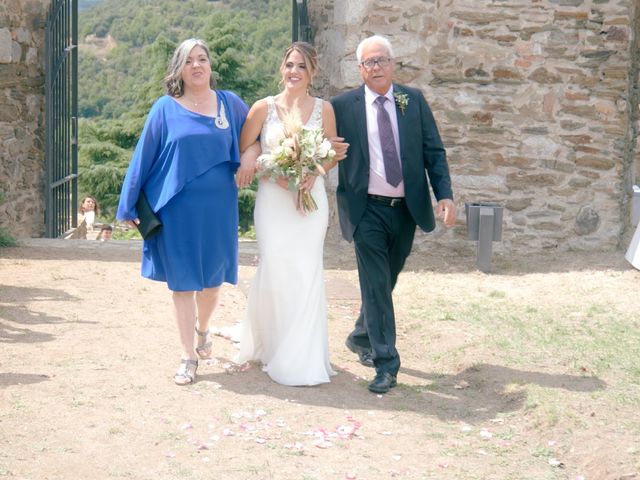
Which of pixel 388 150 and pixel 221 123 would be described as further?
pixel 388 150

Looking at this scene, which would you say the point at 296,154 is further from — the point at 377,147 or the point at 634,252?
the point at 634,252

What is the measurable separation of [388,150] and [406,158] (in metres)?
0.11

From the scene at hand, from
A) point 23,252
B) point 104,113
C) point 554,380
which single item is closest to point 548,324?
point 554,380

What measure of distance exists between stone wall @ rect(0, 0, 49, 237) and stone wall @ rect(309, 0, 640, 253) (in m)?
3.62

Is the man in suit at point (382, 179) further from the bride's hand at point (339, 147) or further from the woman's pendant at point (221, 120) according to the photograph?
the woman's pendant at point (221, 120)

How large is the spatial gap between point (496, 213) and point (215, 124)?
4.06 meters

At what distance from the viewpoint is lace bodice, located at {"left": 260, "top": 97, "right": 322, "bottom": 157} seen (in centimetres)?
552

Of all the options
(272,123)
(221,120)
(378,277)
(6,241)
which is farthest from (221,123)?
(6,241)

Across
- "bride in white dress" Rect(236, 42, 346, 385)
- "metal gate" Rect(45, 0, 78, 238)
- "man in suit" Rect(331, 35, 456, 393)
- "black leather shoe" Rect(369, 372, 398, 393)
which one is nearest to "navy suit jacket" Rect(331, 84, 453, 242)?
"man in suit" Rect(331, 35, 456, 393)

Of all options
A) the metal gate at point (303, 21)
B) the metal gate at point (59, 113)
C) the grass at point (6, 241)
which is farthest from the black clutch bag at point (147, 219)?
the metal gate at point (59, 113)

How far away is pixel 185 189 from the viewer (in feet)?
17.6

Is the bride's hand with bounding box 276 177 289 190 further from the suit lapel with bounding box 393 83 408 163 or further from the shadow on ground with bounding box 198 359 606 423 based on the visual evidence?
the shadow on ground with bounding box 198 359 606 423

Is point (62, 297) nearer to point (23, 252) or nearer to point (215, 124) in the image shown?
point (23, 252)

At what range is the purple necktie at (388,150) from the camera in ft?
18.2
